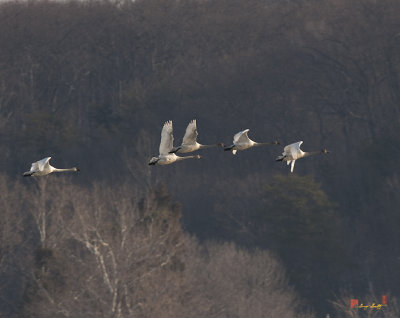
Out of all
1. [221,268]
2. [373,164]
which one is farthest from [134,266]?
[373,164]

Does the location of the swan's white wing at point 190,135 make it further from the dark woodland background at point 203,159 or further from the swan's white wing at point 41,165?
the dark woodland background at point 203,159

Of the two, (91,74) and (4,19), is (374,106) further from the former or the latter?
(4,19)

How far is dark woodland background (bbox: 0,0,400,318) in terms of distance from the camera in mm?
68375

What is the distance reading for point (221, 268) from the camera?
80.3 meters

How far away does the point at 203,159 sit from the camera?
12744 centimetres

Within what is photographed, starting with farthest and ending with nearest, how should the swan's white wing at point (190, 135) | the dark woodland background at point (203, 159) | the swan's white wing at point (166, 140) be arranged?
the dark woodland background at point (203, 159) < the swan's white wing at point (166, 140) < the swan's white wing at point (190, 135)

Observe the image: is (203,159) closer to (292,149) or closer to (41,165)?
(292,149)

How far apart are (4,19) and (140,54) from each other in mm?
21005

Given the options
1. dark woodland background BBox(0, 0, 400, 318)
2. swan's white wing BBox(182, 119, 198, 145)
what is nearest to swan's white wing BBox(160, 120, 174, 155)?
swan's white wing BBox(182, 119, 198, 145)

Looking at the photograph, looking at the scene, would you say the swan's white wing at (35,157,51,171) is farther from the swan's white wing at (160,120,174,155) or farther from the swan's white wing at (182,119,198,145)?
the swan's white wing at (182,119,198,145)

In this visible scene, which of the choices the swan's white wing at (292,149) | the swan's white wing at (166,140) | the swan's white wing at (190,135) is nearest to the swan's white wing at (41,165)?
the swan's white wing at (166,140)

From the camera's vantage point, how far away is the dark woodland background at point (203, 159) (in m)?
68.4

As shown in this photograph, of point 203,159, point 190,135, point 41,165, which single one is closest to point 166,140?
point 190,135

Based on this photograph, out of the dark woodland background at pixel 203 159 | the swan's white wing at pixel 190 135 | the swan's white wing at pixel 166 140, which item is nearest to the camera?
the swan's white wing at pixel 190 135
